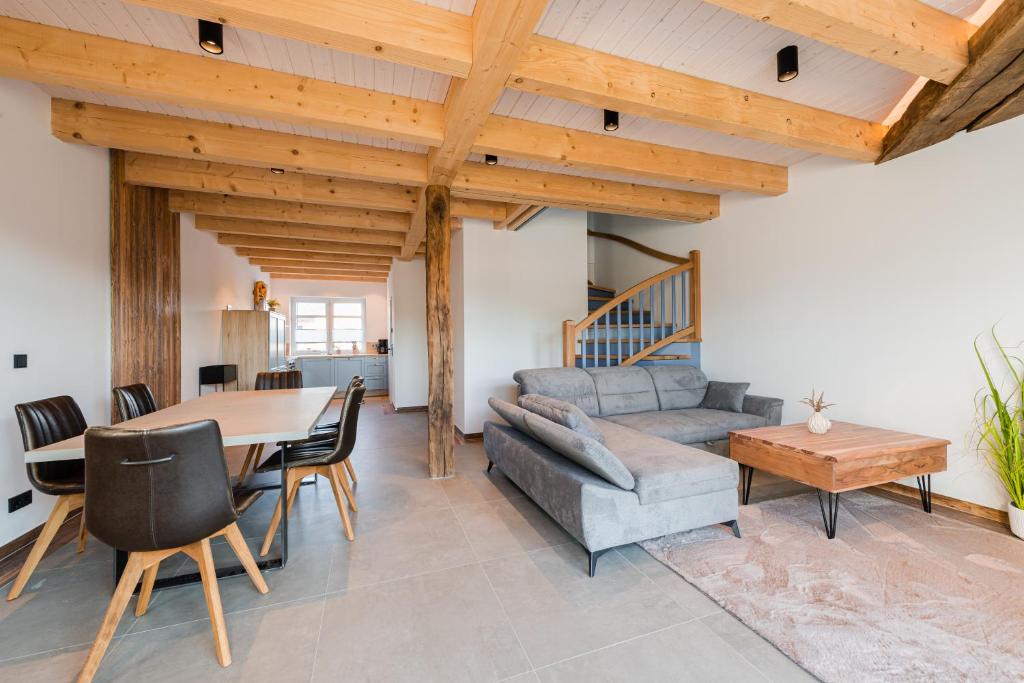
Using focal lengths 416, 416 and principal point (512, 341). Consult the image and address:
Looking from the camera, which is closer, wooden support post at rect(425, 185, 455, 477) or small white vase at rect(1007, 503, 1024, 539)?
small white vase at rect(1007, 503, 1024, 539)

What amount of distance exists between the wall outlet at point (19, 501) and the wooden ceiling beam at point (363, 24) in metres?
2.69

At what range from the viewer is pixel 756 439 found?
2824 millimetres

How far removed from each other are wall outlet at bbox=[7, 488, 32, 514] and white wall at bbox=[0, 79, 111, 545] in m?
0.03

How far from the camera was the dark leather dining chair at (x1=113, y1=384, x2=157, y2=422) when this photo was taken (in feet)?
8.84

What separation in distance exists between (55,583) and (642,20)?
3946 mm

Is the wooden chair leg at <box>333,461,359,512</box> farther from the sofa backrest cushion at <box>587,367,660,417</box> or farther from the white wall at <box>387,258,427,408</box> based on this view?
the white wall at <box>387,258,427,408</box>

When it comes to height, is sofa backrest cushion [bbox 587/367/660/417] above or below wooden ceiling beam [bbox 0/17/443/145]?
below

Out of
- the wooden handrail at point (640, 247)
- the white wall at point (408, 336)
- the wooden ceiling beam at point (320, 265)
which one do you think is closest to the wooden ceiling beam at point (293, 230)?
the white wall at point (408, 336)

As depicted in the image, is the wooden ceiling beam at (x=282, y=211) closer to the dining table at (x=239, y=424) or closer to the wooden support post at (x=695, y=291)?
the dining table at (x=239, y=424)

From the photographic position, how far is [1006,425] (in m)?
2.50

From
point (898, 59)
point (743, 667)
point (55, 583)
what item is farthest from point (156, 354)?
point (898, 59)

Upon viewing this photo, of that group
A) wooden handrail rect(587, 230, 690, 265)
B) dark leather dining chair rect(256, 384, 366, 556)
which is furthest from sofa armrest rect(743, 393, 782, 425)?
dark leather dining chair rect(256, 384, 366, 556)

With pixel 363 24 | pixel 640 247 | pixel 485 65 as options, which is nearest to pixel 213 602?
pixel 363 24

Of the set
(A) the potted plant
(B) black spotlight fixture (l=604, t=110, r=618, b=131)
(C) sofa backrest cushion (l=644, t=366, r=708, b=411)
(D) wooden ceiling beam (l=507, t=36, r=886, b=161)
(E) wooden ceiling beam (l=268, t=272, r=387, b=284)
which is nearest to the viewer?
(D) wooden ceiling beam (l=507, t=36, r=886, b=161)
